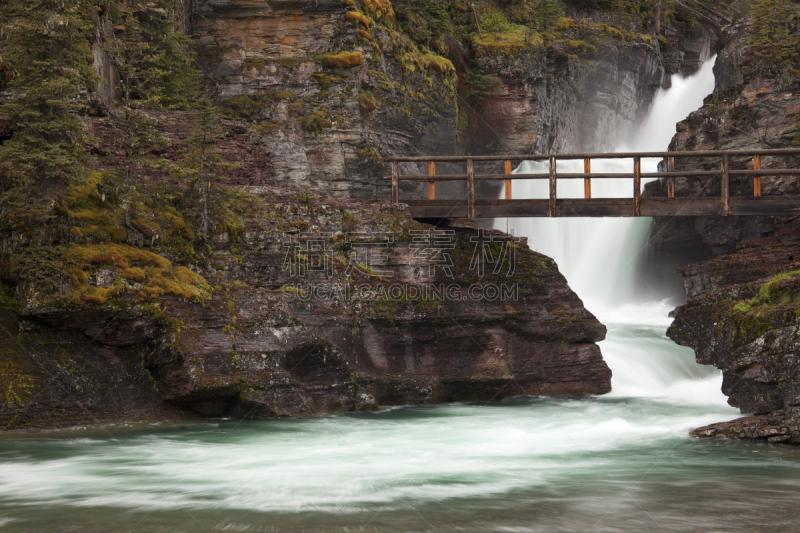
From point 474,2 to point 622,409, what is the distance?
826 inches

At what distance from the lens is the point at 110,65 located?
18375mm

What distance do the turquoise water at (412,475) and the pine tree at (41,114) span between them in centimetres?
431

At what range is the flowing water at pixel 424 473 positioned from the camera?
8.39m

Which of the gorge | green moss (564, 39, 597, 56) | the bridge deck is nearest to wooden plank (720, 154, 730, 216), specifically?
the bridge deck

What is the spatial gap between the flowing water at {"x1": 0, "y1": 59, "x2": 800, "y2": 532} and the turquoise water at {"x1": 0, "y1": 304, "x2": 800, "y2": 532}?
0.03 meters

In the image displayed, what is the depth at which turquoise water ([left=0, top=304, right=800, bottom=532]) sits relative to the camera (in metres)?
8.38

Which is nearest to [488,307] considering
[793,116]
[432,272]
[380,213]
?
[432,272]

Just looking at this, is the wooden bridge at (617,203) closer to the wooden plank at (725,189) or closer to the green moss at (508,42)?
the wooden plank at (725,189)

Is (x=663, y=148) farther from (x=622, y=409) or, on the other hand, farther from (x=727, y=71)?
(x=622, y=409)

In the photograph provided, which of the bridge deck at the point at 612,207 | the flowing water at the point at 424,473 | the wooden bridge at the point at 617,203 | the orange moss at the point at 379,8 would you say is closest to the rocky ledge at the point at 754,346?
the flowing water at the point at 424,473

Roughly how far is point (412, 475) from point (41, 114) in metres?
9.19

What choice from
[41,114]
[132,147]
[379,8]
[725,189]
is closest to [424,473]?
[132,147]

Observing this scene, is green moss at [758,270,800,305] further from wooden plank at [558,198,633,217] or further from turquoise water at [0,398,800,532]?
wooden plank at [558,198,633,217]

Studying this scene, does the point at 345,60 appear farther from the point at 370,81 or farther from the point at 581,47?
the point at 581,47
